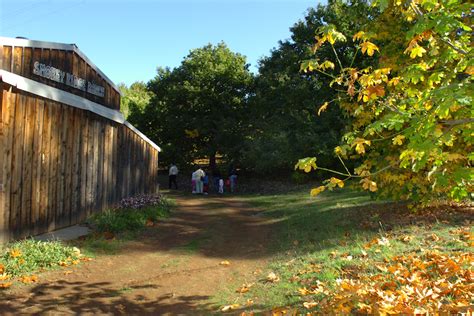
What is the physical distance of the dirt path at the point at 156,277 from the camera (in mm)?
5586

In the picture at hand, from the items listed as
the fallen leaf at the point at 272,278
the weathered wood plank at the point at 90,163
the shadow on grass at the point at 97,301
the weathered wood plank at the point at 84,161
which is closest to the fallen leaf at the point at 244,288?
the fallen leaf at the point at 272,278

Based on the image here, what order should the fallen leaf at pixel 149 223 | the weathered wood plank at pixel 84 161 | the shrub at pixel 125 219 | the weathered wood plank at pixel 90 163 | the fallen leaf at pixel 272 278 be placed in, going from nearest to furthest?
the fallen leaf at pixel 272 278 < the shrub at pixel 125 219 < the weathered wood plank at pixel 84 161 < the fallen leaf at pixel 149 223 < the weathered wood plank at pixel 90 163

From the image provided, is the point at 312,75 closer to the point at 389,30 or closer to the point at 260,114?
the point at 260,114

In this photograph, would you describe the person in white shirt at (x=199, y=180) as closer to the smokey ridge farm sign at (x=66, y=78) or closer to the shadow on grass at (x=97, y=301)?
the smokey ridge farm sign at (x=66, y=78)

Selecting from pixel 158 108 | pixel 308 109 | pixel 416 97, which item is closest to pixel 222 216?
pixel 416 97

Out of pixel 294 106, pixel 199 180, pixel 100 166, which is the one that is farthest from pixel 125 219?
pixel 294 106

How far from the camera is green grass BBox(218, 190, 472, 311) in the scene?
5.88 metres

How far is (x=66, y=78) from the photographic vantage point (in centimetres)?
1078

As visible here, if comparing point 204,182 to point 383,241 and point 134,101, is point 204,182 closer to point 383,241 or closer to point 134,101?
point 134,101

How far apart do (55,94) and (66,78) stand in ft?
3.81

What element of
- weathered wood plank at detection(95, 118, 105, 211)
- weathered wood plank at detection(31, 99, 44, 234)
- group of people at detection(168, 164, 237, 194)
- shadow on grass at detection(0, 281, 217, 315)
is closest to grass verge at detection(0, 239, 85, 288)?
shadow on grass at detection(0, 281, 217, 315)

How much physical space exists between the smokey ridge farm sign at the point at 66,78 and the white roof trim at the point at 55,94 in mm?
330

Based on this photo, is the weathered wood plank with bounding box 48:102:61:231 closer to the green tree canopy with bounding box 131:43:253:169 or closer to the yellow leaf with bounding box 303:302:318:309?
the yellow leaf with bounding box 303:302:318:309

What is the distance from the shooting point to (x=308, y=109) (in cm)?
2477
